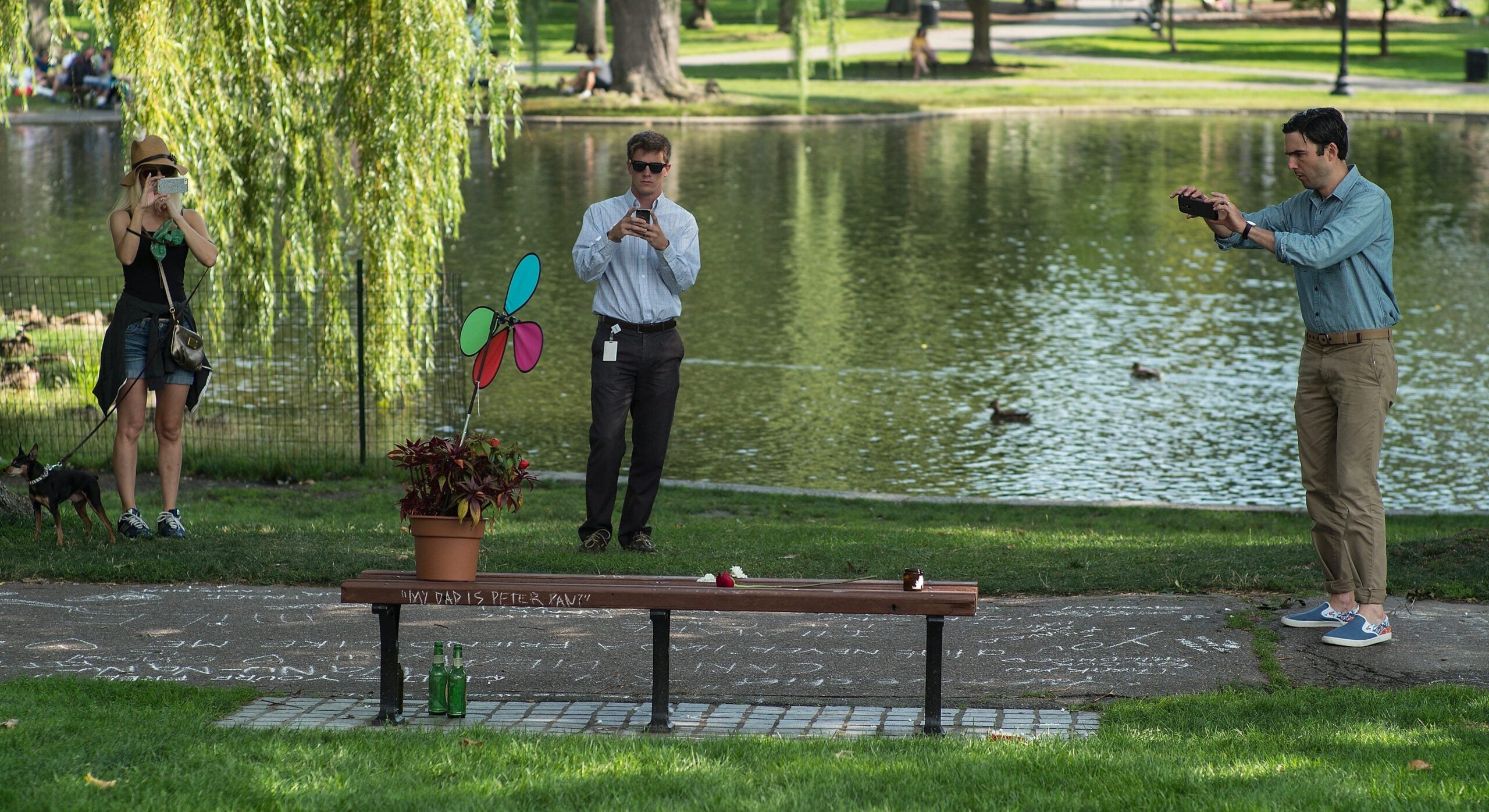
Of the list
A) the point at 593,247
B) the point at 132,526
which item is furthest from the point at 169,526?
the point at 593,247

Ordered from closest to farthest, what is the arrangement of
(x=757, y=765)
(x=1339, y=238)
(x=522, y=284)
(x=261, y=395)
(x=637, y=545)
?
(x=757, y=765) → (x=522, y=284) → (x=1339, y=238) → (x=637, y=545) → (x=261, y=395)

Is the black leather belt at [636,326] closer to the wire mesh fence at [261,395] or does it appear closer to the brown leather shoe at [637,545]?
the brown leather shoe at [637,545]

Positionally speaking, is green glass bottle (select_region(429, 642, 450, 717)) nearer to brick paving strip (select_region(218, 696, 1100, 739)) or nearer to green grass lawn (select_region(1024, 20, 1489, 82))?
brick paving strip (select_region(218, 696, 1100, 739))

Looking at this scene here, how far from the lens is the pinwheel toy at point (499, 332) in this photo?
6.74m

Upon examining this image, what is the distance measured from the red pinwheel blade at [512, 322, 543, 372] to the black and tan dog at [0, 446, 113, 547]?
300cm

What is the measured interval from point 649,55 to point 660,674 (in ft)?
132

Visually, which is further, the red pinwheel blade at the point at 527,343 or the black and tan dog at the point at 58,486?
the black and tan dog at the point at 58,486

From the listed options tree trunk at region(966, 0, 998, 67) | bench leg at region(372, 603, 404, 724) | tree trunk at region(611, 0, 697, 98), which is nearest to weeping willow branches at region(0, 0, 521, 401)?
bench leg at region(372, 603, 404, 724)

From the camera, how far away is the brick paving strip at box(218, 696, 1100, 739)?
5883 mm

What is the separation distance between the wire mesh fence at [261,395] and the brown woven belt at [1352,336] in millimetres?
7309

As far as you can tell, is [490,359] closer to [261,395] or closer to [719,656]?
[719,656]

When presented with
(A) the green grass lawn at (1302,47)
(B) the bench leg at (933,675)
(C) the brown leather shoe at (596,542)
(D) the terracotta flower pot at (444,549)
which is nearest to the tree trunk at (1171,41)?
(A) the green grass lawn at (1302,47)

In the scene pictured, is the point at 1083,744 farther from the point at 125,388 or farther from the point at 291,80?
the point at 291,80

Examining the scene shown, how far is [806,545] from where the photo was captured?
9406 mm
